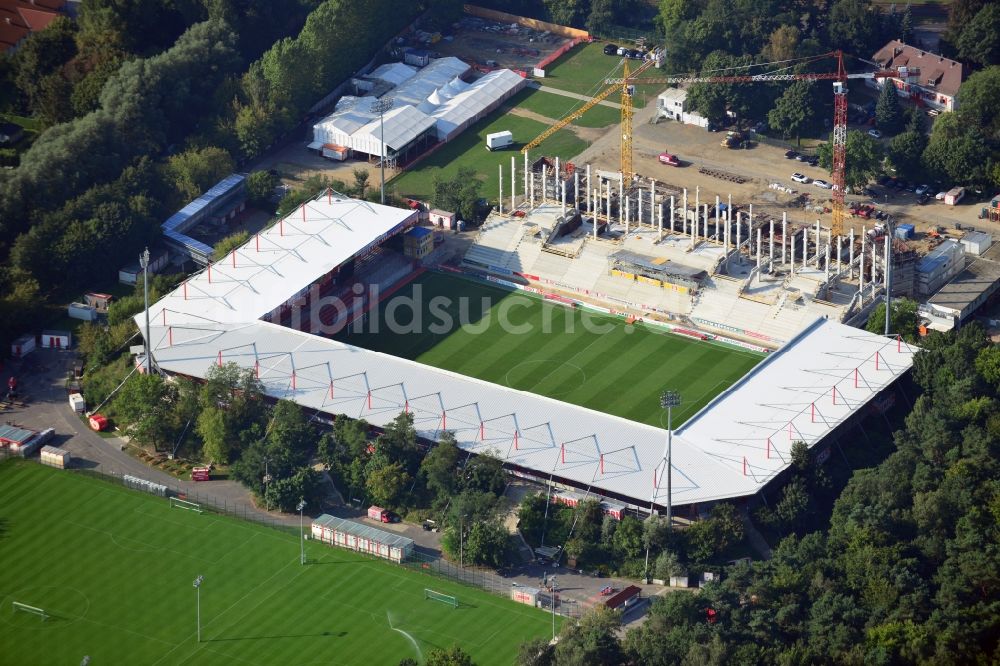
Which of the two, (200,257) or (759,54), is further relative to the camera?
(759,54)

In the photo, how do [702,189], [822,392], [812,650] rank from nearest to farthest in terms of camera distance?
1. [812,650]
2. [822,392]
3. [702,189]

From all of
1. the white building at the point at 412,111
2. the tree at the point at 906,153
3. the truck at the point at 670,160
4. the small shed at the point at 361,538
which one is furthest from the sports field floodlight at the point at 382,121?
the small shed at the point at 361,538

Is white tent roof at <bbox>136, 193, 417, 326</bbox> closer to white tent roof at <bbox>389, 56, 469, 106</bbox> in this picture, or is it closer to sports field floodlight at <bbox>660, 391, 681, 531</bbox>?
white tent roof at <bbox>389, 56, 469, 106</bbox>

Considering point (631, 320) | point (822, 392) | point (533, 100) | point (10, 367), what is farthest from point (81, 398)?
point (533, 100)

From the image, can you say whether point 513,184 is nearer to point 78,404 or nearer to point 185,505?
point 78,404

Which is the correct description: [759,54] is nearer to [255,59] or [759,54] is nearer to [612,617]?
[255,59]

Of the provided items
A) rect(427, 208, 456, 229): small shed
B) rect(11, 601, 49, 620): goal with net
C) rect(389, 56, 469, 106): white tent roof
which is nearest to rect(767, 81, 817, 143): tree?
rect(427, 208, 456, 229): small shed

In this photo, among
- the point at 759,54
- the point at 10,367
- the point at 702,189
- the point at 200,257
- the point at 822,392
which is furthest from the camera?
the point at 759,54
